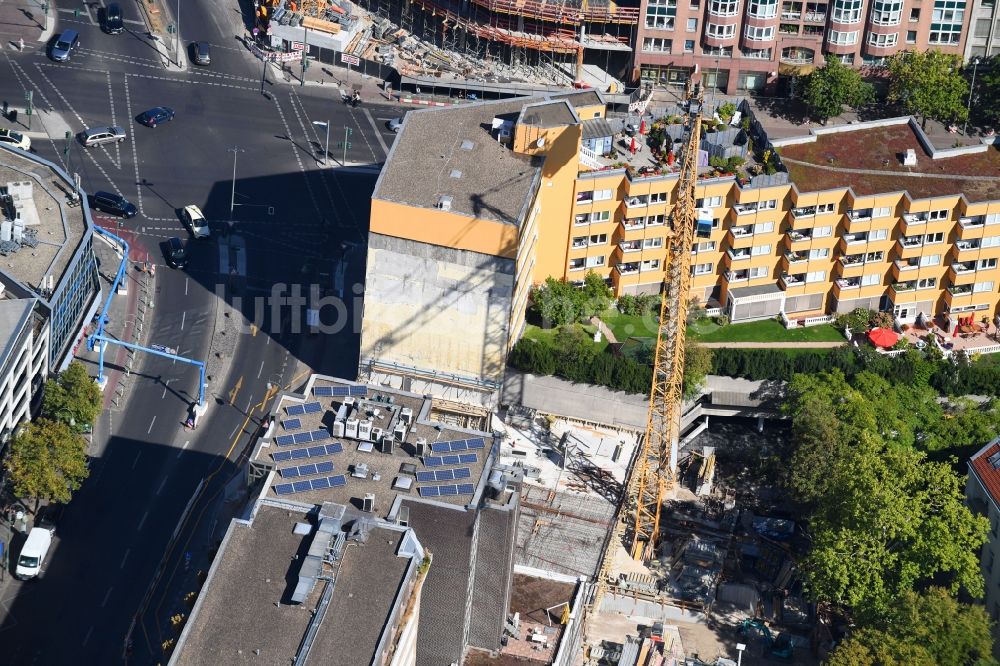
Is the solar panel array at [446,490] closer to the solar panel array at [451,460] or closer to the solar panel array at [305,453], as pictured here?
the solar panel array at [451,460]

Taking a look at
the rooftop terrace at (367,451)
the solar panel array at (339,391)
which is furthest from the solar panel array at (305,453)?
the solar panel array at (339,391)

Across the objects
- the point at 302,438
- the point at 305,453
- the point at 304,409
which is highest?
the point at 304,409

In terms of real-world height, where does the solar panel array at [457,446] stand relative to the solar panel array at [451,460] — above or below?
above

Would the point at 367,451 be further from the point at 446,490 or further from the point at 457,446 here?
the point at 446,490

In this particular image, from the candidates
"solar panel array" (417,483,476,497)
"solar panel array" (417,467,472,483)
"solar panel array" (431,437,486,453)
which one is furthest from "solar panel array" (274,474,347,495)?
"solar panel array" (431,437,486,453)

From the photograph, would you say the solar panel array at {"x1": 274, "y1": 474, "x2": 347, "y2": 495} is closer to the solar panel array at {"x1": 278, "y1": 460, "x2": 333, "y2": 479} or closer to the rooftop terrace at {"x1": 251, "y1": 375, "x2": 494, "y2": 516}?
the rooftop terrace at {"x1": 251, "y1": 375, "x2": 494, "y2": 516}

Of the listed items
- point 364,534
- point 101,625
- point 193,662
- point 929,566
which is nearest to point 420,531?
point 364,534

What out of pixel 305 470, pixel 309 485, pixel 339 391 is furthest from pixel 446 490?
pixel 339 391
